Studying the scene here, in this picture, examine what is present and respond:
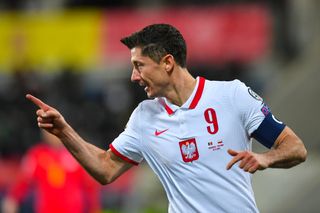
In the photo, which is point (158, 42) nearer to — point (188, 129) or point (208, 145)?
point (188, 129)

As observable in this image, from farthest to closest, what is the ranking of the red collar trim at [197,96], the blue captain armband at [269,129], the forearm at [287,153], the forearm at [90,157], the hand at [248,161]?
the forearm at [90,157], the red collar trim at [197,96], the blue captain armband at [269,129], the forearm at [287,153], the hand at [248,161]

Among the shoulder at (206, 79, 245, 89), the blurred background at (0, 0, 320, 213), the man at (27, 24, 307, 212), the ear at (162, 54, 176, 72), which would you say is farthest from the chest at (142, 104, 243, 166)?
the blurred background at (0, 0, 320, 213)

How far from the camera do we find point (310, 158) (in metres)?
12.4

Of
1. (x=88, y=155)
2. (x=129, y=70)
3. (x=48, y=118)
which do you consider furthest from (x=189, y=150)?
(x=129, y=70)

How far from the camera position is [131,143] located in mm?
5410

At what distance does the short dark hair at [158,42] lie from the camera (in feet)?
17.1

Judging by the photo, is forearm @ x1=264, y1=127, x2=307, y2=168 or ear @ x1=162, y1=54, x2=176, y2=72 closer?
forearm @ x1=264, y1=127, x2=307, y2=168

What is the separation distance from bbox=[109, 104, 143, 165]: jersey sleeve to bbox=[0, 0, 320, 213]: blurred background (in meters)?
6.16

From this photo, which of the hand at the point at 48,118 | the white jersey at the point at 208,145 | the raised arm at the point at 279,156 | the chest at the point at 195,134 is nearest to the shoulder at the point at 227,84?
the white jersey at the point at 208,145

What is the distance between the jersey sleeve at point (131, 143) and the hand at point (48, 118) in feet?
1.25

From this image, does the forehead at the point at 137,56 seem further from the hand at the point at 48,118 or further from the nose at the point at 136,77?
the hand at the point at 48,118

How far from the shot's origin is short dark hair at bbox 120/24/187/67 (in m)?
5.23

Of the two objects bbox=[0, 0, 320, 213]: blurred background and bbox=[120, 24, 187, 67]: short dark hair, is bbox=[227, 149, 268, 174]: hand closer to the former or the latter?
bbox=[120, 24, 187, 67]: short dark hair

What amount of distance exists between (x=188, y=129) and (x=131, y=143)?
0.39m
